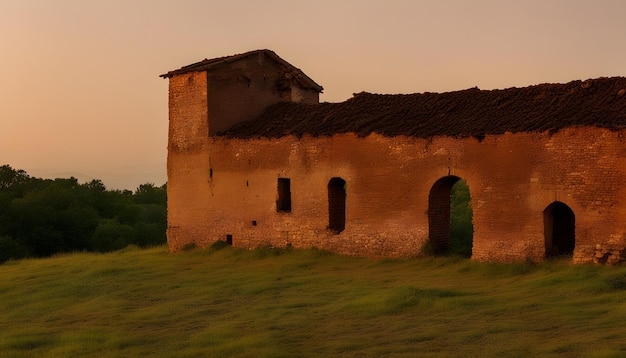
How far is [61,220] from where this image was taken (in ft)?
118

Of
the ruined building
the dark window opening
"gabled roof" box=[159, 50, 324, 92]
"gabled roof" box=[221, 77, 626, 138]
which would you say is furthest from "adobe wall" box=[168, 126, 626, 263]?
"gabled roof" box=[159, 50, 324, 92]

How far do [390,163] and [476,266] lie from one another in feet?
10.9

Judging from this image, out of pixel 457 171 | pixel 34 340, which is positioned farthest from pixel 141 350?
pixel 457 171

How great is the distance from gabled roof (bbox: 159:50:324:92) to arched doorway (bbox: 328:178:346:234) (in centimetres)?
546

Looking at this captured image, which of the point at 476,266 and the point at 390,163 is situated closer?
the point at 476,266

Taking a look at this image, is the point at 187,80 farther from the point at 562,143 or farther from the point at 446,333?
the point at 446,333

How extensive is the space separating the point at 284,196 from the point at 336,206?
1.73 meters

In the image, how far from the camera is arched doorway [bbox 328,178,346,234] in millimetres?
19953

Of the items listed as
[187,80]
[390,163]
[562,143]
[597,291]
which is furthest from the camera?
[187,80]

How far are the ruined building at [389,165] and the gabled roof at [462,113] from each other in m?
0.05

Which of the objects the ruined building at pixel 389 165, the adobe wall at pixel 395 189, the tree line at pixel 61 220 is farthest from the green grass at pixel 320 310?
the tree line at pixel 61 220

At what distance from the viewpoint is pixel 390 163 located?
18484mm

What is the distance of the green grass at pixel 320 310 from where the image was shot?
1039 cm

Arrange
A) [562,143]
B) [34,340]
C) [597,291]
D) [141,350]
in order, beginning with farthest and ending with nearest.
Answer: [562,143] < [597,291] < [34,340] < [141,350]
